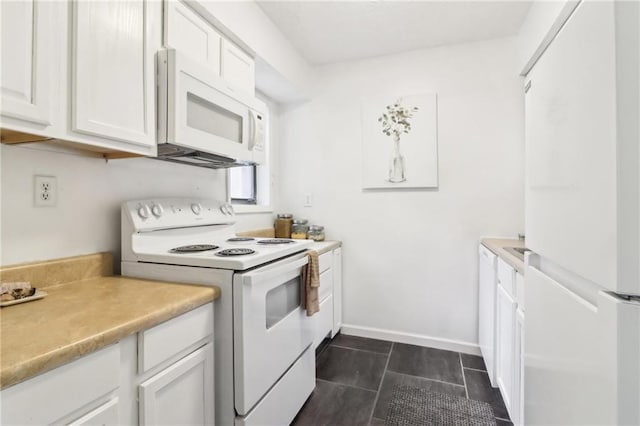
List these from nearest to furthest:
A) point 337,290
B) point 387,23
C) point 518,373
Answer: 1. point 518,373
2. point 387,23
3. point 337,290

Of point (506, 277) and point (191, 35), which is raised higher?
point (191, 35)

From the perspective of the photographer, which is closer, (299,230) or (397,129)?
(397,129)

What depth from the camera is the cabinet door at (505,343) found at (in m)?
1.44

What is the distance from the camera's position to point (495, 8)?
1966mm

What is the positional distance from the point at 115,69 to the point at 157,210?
650mm

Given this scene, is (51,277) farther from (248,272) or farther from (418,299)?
(418,299)

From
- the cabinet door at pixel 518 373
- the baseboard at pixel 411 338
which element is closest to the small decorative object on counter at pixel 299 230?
the baseboard at pixel 411 338

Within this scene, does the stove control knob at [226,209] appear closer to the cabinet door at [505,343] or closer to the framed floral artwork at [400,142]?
the framed floral artwork at [400,142]

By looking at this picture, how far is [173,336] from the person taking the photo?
92cm

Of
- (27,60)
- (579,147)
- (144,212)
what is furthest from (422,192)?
(27,60)

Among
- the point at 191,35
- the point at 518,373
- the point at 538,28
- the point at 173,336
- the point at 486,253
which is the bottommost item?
the point at 518,373

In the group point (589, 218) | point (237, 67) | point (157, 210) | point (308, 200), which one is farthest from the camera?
point (308, 200)

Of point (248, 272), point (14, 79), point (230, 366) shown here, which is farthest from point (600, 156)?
point (14, 79)

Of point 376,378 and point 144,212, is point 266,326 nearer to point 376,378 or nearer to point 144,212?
point 144,212
